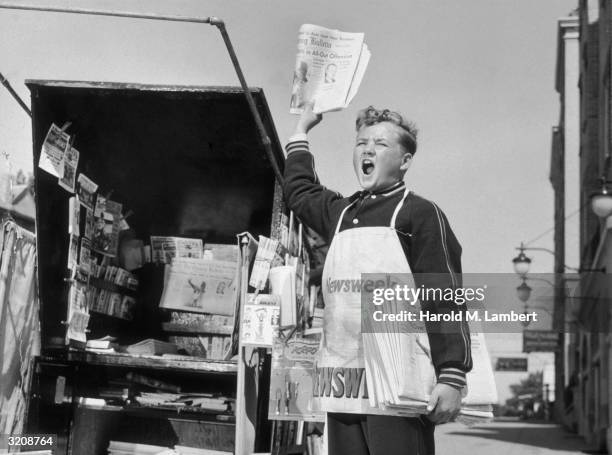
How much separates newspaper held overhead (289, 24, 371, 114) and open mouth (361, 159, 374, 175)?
2.19 ft

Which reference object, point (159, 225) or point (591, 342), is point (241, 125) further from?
point (591, 342)

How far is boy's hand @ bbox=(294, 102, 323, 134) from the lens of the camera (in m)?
4.15

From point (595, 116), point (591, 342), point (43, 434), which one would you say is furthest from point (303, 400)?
point (595, 116)

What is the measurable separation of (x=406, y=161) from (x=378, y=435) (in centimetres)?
116

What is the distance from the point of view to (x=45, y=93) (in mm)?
5715

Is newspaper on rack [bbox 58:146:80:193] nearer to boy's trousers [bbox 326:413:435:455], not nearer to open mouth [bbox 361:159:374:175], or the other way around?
open mouth [bbox 361:159:374:175]

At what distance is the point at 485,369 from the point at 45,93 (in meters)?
3.13

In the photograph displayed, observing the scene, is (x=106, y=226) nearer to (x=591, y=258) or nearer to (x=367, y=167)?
(x=367, y=167)

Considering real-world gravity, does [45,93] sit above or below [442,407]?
above

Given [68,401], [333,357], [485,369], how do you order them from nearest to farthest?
[333,357] → [485,369] → [68,401]

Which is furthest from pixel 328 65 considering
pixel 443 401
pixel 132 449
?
pixel 132 449

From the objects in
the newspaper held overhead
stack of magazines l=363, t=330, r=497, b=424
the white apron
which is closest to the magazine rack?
the newspaper held overhead

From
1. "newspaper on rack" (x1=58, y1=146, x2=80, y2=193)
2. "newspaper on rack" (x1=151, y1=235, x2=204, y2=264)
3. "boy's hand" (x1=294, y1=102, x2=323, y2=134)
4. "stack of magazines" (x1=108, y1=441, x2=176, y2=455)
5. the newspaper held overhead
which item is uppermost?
the newspaper held overhead

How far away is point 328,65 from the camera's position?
458 cm
